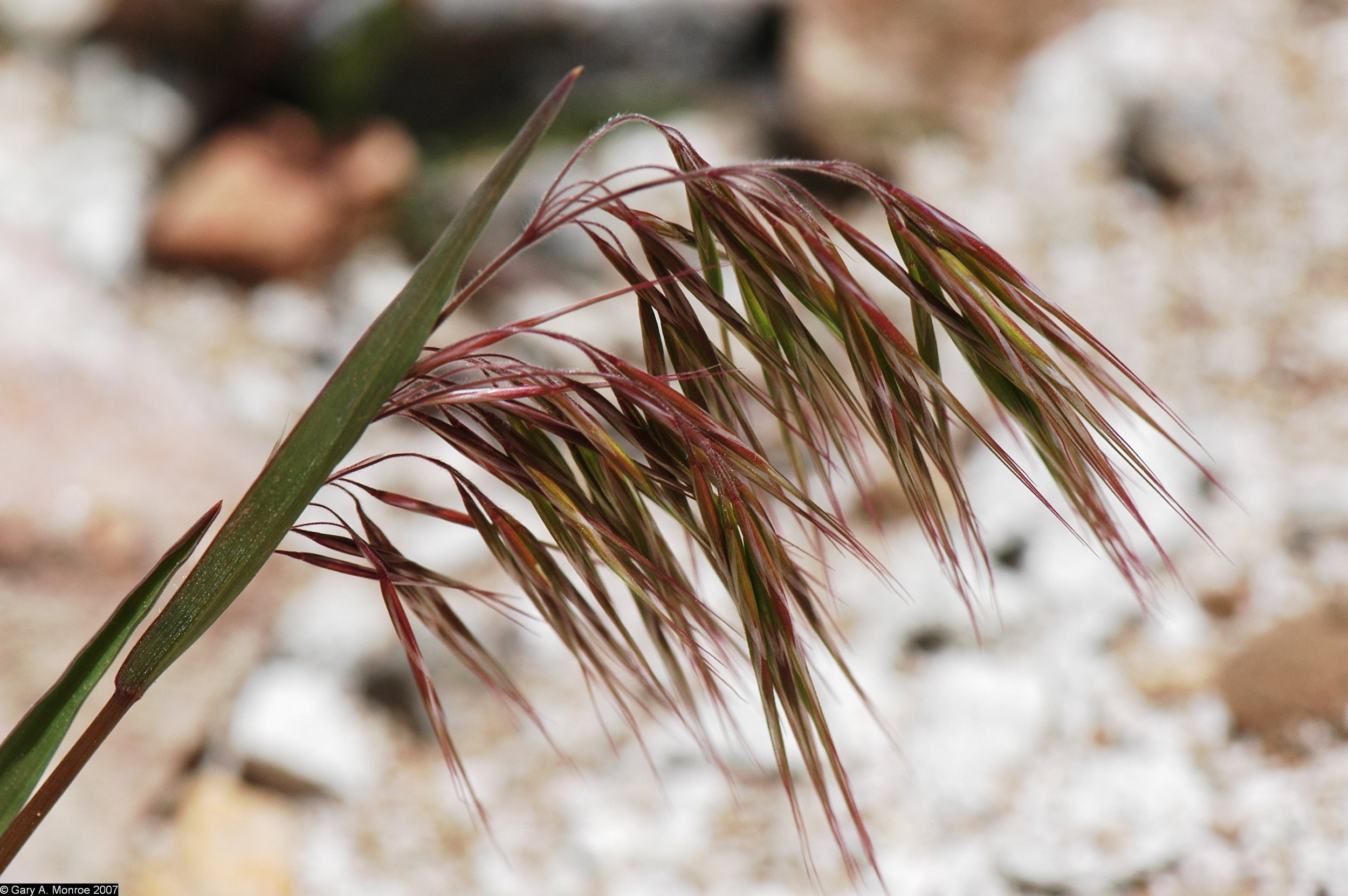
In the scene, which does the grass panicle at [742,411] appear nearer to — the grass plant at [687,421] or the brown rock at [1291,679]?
the grass plant at [687,421]

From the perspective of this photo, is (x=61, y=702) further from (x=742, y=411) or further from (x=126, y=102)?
(x=126, y=102)

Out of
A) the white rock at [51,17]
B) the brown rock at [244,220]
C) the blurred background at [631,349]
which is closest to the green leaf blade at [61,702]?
the blurred background at [631,349]

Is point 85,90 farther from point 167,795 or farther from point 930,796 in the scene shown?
point 930,796

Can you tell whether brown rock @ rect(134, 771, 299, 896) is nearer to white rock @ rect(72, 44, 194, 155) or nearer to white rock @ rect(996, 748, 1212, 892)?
white rock @ rect(996, 748, 1212, 892)

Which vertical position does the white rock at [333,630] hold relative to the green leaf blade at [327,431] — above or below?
above

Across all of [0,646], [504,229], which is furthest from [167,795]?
[504,229]
